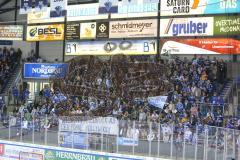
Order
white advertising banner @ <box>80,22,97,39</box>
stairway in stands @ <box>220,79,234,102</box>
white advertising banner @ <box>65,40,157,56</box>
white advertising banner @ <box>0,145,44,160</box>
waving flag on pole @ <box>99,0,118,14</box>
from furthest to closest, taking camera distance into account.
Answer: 1. white advertising banner @ <box>80,22,97,39</box>
2. white advertising banner @ <box>65,40,157,56</box>
3. waving flag on pole @ <box>99,0,118,14</box>
4. stairway in stands @ <box>220,79,234,102</box>
5. white advertising banner @ <box>0,145,44,160</box>

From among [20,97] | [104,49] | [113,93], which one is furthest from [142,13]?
[20,97]

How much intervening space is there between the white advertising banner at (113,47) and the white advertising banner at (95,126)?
1025 cm

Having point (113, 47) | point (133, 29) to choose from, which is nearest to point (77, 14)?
point (113, 47)

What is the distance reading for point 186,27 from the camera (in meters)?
33.4

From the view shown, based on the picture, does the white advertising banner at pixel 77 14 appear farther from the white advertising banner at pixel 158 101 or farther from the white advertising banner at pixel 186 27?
the white advertising banner at pixel 158 101

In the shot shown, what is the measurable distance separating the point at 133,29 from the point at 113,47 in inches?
82.1

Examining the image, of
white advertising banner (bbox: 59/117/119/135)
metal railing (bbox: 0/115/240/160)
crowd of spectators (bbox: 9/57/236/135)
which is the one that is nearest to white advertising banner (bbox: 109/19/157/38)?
crowd of spectators (bbox: 9/57/236/135)

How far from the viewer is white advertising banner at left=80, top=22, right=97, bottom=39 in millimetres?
38594

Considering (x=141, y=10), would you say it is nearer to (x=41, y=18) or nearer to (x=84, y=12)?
(x=84, y=12)

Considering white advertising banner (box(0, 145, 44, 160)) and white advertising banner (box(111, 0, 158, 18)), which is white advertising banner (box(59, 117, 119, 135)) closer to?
white advertising banner (box(0, 145, 44, 160))

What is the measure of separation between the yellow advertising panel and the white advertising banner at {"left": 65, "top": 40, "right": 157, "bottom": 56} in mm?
1418

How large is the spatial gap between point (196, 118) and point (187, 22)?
24.4ft

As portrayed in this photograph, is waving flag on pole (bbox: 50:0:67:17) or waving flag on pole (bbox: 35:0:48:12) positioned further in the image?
waving flag on pole (bbox: 35:0:48:12)

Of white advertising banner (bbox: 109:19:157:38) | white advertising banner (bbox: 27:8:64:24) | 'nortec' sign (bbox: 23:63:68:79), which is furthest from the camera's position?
white advertising banner (bbox: 27:8:64:24)
